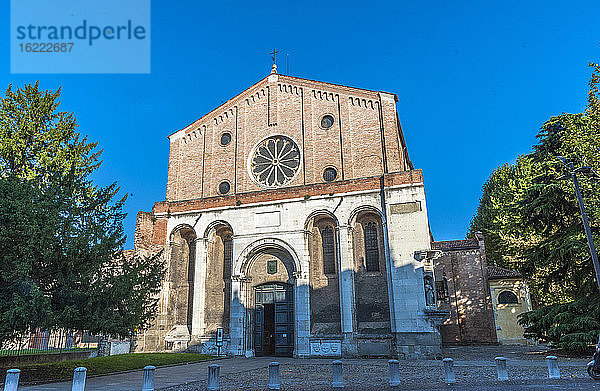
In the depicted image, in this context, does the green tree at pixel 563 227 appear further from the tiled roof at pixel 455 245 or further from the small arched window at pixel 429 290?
the tiled roof at pixel 455 245

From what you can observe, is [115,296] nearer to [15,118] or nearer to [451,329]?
[15,118]

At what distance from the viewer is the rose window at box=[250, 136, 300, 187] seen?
77.3 feet

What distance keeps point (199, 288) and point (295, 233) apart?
5997 millimetres

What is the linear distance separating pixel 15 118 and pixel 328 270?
15.4 meters

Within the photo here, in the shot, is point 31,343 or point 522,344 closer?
point 31,343

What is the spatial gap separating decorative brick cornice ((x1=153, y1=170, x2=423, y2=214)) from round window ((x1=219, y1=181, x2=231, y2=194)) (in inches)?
44.3

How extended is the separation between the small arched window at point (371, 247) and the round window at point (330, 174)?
3.19 metres

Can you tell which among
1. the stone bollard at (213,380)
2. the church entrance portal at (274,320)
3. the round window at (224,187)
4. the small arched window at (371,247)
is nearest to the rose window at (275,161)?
the round window at (224,187)

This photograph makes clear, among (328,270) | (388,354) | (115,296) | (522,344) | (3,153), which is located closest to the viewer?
(115,296)

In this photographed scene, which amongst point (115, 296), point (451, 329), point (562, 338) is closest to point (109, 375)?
point (115, 296)

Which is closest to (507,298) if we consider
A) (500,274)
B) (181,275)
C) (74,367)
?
(500,274)

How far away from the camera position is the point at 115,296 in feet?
40.2

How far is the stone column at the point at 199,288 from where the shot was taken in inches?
852

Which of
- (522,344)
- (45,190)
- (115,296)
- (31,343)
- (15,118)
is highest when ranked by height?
(15,118)
